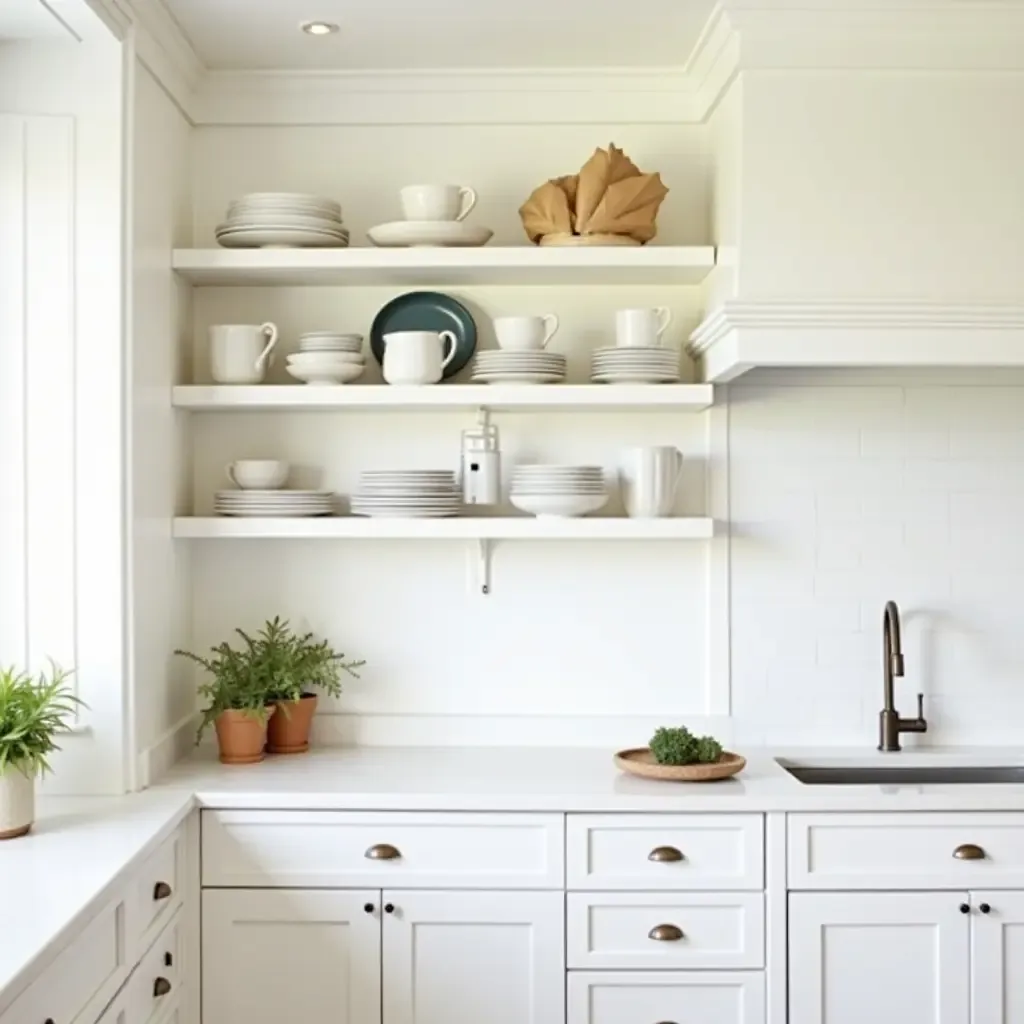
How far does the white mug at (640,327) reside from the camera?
3217 millimetres

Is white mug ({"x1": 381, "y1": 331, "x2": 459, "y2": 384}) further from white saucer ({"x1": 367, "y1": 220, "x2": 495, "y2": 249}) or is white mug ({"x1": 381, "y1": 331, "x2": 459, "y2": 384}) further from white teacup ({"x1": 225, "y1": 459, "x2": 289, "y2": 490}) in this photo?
white teacup ({"x1": 225, "y1": 459, "x2": 289, "y2": 490})

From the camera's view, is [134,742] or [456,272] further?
[456,272]

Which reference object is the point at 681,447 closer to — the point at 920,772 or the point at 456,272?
the point at 456,272

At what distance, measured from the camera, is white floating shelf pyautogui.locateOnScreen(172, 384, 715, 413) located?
3182 millimetres

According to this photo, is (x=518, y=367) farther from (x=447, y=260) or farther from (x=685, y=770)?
(x=685, y=770)

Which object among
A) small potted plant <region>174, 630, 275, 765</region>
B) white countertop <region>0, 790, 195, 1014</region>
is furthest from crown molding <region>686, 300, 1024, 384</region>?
white countertop <region>0, 790, 195, 1014</region>

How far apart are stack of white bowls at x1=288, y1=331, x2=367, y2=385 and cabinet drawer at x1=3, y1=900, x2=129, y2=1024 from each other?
133 cm

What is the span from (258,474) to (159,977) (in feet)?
3.83

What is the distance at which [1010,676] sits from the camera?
11.1 ft

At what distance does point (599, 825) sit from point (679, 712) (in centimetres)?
62

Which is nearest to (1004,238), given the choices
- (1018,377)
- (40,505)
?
(1018,377)

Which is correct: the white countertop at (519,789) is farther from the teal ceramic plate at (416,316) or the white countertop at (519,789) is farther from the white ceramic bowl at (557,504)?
the teal ceramic plate at (416,316)

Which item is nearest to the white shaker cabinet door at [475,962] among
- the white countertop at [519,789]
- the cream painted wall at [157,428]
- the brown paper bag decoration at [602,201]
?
the white countertop at [519,789]

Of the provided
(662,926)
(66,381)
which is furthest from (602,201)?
(662,926)
